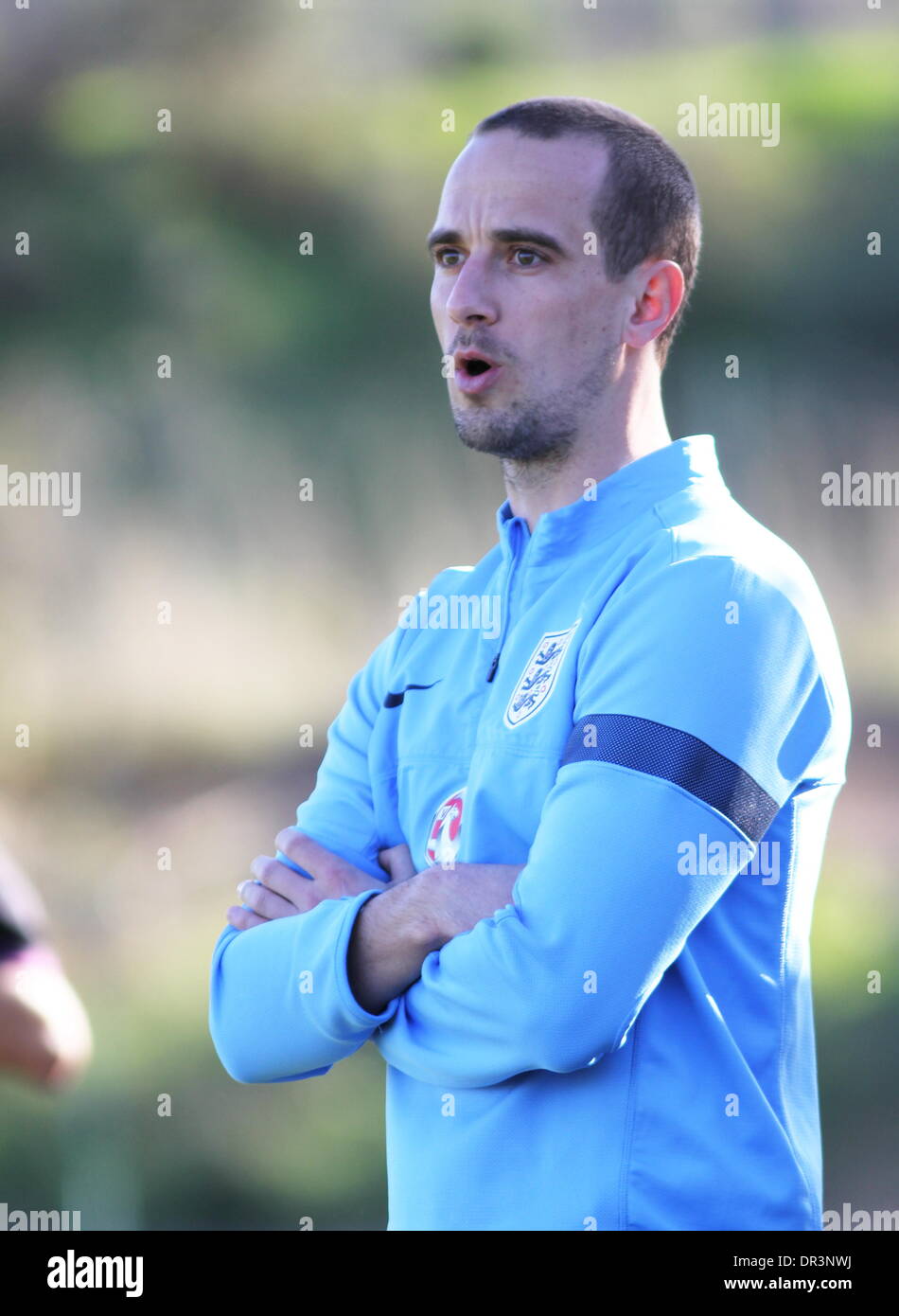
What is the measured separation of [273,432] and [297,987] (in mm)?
2295

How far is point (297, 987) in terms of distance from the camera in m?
1.27

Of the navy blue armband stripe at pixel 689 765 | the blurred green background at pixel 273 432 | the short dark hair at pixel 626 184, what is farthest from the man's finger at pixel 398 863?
the blurred green background at pixel 273 432

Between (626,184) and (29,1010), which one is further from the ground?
(626,184)

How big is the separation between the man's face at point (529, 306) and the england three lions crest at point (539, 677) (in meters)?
0.22

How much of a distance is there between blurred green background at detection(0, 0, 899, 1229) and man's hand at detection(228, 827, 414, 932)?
180 cm

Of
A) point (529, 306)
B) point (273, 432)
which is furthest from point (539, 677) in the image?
point (273, 432)

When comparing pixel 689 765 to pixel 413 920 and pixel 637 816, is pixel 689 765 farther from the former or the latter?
pixel 413 920

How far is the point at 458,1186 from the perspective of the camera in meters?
1.20

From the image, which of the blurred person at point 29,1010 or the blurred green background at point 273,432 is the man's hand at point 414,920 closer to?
the blurred person at point 29,1010

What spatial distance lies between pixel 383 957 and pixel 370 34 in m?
2.72

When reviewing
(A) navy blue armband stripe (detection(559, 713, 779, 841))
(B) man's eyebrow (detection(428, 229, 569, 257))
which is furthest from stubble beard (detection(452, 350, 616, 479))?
(A) navy blue armband stripe (detection(559, 713, 779, 841))

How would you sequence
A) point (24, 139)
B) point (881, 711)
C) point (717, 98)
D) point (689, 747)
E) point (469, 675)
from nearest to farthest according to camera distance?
point (689, 747) < point (469, 675) < point (881, 711) < point (717, 98) < point (24, 139)
